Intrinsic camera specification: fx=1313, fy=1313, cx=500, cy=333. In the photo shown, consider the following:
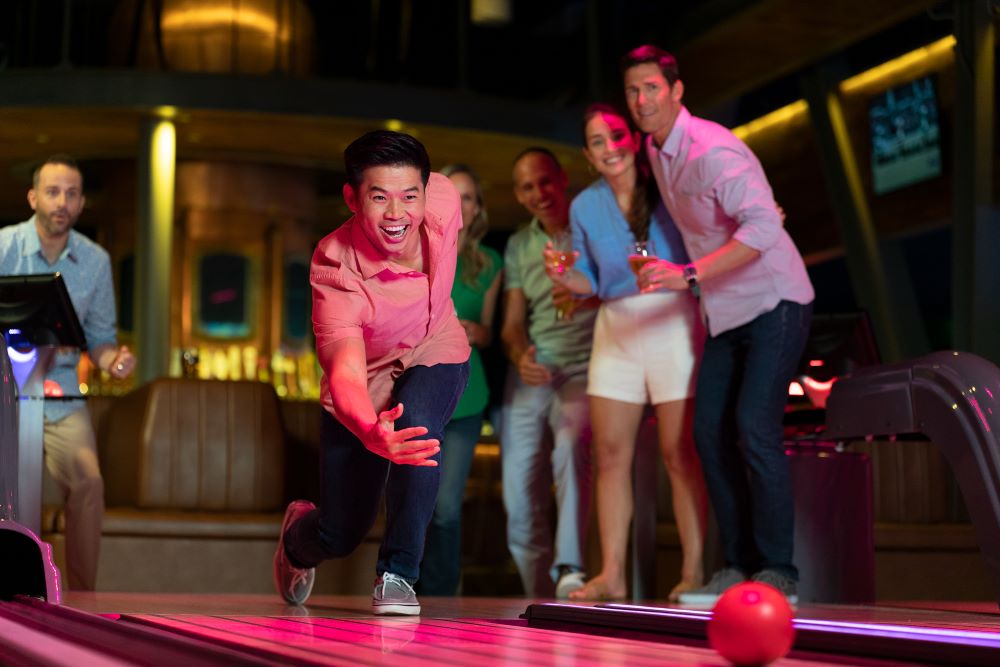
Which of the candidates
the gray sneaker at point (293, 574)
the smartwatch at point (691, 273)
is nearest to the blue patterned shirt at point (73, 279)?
the gray sneaker at point (293, 574)

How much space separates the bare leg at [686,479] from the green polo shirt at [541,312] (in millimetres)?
640

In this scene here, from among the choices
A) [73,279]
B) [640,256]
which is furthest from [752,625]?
[73,279]

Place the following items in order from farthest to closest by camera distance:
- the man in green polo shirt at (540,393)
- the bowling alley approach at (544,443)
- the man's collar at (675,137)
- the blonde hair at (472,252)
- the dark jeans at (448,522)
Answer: the blonde hair at (472,252), the man in green polo shirt at (540,393), the dark jeans at (448,522), the man's collar at (675,137), the bowling alley approach at (544,443)

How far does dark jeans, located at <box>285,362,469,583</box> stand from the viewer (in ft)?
9.64

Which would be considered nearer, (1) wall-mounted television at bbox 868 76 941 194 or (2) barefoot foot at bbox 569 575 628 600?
(2) barefoot foot at bbox 569 575 628 600

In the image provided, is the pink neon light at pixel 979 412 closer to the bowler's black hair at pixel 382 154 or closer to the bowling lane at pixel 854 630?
the bowling lane at pixel 854 630

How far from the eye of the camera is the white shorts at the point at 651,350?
3.88m

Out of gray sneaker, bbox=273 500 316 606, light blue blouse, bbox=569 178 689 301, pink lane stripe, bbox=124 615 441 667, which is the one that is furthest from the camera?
light blue blouse, bbox=569 178 689 301

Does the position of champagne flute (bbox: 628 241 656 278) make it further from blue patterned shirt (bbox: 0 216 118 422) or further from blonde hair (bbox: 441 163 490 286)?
blue patterned shirt (bbox: 0 216 118 422)

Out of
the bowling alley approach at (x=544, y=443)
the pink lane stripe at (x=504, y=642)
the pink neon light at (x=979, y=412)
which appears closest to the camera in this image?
the pink lane stripe at (x=504, y=642)

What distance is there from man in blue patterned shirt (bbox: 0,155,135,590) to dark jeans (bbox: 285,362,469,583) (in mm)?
1236

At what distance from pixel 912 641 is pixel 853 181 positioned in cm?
940

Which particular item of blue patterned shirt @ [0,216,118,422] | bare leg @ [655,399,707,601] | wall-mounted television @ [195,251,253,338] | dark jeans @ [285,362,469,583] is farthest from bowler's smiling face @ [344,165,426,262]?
wall-mounted television @ [195,251,253,338]

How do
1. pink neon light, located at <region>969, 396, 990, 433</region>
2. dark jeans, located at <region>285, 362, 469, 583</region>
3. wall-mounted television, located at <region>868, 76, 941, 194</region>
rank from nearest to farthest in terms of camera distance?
dark jeans, located at <region>285, 362, 469, 583</region> < pink neon light, located at <region>969, 396, 990, 433</region> < wall-mounted television, located at <region>868, 76, 941, 194</region>
